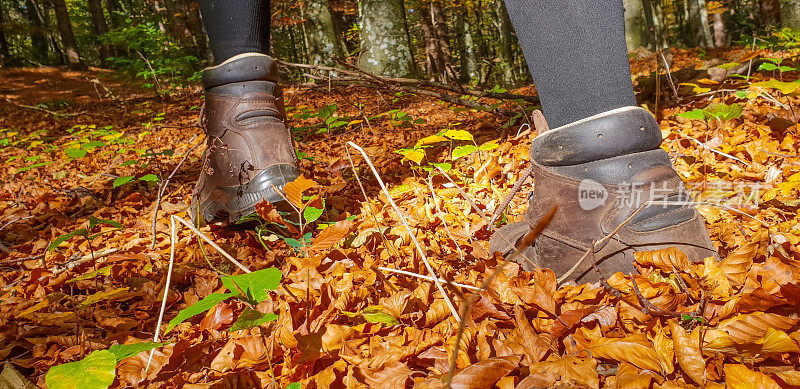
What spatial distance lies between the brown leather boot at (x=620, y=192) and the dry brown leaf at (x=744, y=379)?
0.96 ft

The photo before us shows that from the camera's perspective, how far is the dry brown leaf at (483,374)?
581 mm

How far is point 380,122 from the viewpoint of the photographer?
3613mm

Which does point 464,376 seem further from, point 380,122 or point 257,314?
point 380,122

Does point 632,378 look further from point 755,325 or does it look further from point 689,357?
point 755,325

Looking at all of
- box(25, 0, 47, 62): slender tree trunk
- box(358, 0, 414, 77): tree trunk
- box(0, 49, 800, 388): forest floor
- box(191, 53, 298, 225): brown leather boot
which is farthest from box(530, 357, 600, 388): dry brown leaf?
→ box(25, 0, 47, 62): slender tree trunk

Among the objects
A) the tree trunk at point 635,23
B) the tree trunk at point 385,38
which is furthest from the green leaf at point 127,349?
the tree trunk at point 635,23

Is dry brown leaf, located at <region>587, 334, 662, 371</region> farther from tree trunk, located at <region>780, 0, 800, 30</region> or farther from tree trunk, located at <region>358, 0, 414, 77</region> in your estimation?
tree trunk, located at <region>780, 0, 800, 30</region>

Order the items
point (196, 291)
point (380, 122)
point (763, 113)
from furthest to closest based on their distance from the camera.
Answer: point (380, 122)
point (763, 113)
point (196, 291)

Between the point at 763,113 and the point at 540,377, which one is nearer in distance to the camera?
the point at 540,377

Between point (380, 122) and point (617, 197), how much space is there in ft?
9.63

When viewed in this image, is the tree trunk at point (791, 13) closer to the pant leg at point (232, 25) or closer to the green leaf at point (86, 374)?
the pant leg at point (232, 25)

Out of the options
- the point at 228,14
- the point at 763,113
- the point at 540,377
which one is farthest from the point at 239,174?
the point at 763,113

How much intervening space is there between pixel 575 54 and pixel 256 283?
775mm

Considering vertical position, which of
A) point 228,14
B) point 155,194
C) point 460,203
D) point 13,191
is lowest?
point 460,203
